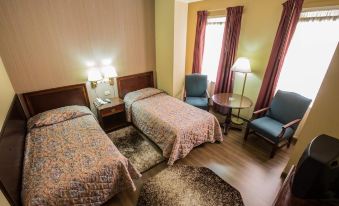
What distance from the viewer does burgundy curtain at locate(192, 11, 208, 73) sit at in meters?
3.71

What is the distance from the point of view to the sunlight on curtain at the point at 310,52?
230 cm

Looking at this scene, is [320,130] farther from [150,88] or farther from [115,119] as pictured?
[115,119]

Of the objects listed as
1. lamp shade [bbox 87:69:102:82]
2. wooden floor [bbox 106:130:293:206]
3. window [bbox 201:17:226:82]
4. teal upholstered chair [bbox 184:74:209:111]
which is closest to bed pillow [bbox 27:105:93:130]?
lamp shade [bbox 87:69:102:82]

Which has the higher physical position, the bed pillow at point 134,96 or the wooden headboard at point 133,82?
the wooden headboard at point 133,82

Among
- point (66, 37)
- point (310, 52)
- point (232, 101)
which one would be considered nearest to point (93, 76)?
point (66, 37)

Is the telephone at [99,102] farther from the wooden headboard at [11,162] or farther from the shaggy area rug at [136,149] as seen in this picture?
the wooden headboard at [11,162]

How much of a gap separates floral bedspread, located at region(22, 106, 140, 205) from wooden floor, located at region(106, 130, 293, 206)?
0.36 m

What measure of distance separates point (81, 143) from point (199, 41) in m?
3.27

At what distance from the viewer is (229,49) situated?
3424 millimetres

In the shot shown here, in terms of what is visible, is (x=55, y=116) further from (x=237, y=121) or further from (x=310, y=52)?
(x=310, y=52)

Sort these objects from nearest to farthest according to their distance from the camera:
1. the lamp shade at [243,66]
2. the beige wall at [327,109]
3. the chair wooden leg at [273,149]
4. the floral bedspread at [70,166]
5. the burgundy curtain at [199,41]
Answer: the floral bedspread at [70,166]
the beige wall at [327,109]
the chair wooden leg at [273,149]
the lamp shade at [243,66]
the burgundy curtain at [199,41]

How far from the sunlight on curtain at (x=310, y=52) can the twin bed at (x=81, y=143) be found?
154cm

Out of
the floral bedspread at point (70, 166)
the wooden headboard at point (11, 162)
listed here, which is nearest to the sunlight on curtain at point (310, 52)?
the floral bedspread at point (70, 166)

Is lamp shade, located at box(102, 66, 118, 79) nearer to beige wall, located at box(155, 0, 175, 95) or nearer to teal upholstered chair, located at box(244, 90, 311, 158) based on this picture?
beige wall, located at box(155, 0, 175, 95)
